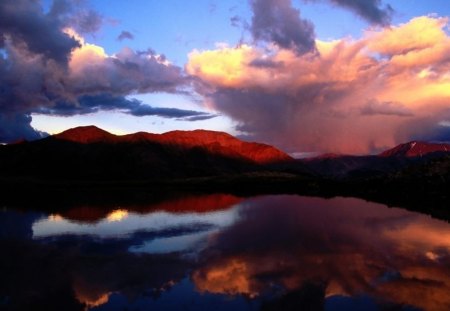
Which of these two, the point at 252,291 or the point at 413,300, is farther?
the point at 252,291

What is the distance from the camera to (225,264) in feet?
83.1

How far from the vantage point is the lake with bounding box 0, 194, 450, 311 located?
18.8m

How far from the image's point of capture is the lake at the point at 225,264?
18812mm

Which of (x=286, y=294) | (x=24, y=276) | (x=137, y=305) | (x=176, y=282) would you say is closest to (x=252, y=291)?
(x=286, y=294)

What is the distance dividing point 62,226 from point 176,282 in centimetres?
2493

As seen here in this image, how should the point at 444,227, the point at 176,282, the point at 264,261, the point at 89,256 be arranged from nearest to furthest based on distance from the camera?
the point at 176,282 < the point at 264,261 < the point at 89,256 < the point at 444,227

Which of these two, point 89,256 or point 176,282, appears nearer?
point 176,282

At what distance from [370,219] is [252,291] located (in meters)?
31.8

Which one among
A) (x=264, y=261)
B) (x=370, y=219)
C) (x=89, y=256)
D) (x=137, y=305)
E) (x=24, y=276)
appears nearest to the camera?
(x=137, y=305)

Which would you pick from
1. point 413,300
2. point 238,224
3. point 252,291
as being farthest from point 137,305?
point 238,224

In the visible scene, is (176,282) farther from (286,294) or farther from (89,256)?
(89,256)

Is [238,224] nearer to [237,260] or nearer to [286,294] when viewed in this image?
[237,260]

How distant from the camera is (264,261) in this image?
26.2m

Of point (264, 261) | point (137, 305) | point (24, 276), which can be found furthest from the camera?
point (264, 261)
